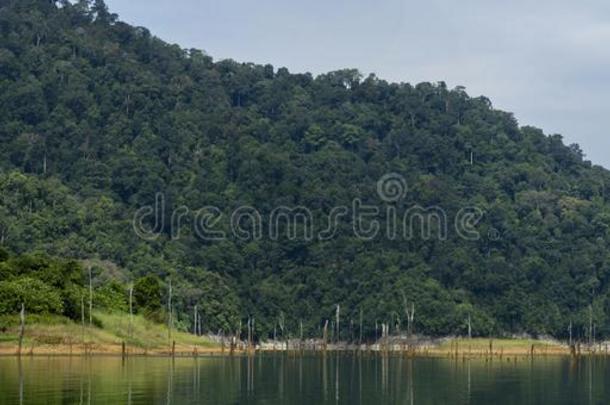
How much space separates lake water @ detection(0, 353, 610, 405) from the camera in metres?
59.8

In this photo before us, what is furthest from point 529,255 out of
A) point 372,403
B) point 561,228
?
point 372,403

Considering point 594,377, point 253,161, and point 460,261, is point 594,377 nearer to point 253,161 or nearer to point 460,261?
point 460,261

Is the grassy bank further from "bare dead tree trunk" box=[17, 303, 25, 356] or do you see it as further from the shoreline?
"bare dead tree trunk" box=[17, 303, 25, 356]

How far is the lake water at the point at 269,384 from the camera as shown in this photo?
196 feet

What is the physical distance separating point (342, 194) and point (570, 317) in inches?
1603

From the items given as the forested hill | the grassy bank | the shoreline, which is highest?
the forested hill
